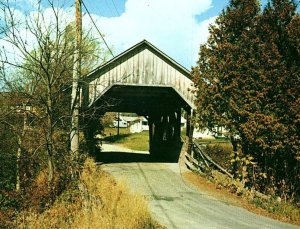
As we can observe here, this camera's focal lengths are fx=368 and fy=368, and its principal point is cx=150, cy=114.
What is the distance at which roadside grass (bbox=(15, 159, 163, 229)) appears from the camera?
891 centimetres

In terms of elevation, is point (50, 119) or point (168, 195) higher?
point (50, 119)

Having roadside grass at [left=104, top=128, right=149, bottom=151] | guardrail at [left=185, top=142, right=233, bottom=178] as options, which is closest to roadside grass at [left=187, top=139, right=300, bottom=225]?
guardrail at [left=185, top=142, right=233, bottom=178]

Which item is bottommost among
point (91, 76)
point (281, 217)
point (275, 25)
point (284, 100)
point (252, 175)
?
point (281, 217)

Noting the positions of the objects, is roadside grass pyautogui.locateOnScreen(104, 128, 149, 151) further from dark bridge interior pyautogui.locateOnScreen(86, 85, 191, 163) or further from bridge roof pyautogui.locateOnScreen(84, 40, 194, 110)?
bridge roof pyautogui.locateOnScreen(84, 40, 194, 110)

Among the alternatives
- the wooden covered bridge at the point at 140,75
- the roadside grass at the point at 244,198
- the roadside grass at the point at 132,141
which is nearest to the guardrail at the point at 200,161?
the roadside grass at the point at 244,198

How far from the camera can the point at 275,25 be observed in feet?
47.7

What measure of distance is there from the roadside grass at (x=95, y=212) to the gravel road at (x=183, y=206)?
38.5 inches

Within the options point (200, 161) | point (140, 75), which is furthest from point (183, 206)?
point (140, 75)

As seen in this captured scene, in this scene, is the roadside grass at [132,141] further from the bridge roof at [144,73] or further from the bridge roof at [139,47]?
the bridge roof at [139,47]

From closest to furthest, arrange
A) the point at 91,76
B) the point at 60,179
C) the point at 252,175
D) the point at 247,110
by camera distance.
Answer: the point at 60,179 < the point at 247,110 < the point at 252,175 < the point at 91,76

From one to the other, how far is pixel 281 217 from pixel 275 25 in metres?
7.32

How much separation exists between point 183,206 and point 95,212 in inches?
147

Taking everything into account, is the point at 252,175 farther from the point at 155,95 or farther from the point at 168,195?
the point at 155,95

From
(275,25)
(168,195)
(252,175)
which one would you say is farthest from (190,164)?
(275,25)
